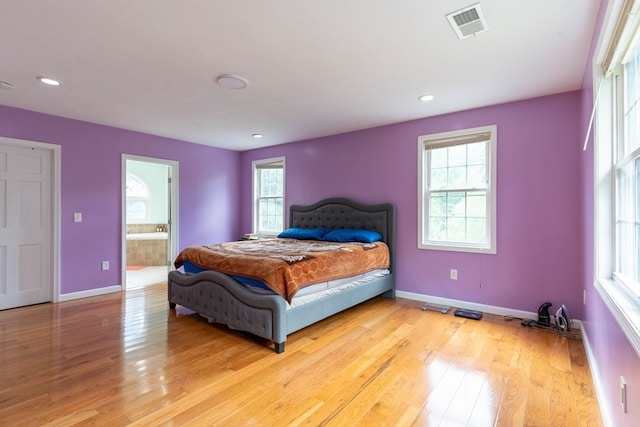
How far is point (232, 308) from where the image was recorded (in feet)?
9.53

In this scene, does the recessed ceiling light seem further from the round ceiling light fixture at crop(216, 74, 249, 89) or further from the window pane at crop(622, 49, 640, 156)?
the window pane at crop(622, 49, 640, 156)

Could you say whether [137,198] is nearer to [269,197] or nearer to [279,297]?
[269,197]

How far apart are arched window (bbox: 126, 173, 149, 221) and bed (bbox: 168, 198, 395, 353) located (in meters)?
4.82

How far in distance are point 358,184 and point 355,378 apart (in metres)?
2.98

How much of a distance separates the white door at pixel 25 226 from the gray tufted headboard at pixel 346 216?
10.9 ft

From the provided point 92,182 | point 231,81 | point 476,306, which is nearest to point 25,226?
point 92,182

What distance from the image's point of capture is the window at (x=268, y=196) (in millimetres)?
5887

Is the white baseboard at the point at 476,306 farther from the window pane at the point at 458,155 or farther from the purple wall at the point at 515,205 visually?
the window pane at the point at 458,155

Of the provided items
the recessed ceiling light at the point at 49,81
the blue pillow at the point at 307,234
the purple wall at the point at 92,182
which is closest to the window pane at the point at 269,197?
the blue pillow at the point at 307,234

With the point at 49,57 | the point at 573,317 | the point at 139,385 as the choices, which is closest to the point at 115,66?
the point at 49,57

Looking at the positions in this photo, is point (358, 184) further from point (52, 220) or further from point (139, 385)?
point (52, 220)

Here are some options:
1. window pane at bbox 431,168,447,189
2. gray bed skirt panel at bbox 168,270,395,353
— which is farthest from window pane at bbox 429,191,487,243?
gray bed skirt panel at bbox 168,270,395,353

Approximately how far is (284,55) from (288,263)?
66.3 inches

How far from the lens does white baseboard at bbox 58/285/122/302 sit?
4.15 metres
